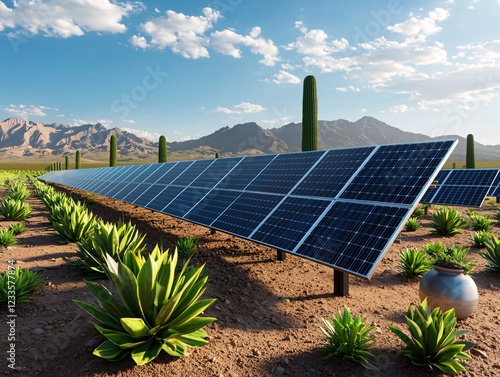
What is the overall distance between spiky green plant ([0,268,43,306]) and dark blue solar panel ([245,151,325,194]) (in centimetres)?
570

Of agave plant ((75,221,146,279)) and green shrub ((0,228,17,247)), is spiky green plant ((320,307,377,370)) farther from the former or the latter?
green shrub ((0,228,17,247))

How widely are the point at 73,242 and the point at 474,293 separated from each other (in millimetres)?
9945

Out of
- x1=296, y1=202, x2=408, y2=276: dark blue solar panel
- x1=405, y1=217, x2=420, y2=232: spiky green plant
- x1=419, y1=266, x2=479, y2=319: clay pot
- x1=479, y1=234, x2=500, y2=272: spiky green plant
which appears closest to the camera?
x1=296, y1=202, x2=408, y2=276: dark blue solar panel

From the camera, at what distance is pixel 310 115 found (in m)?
21.1

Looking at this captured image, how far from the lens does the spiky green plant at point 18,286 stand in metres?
5.46

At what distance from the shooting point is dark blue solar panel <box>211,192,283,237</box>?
808 cm

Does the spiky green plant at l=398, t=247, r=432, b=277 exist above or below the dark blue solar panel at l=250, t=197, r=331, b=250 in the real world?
below

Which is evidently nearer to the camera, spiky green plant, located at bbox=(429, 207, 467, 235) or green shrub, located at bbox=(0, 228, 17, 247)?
green shrub, located at bbox=(0, 228, 17, 247)

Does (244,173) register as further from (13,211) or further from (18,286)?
(13,211)

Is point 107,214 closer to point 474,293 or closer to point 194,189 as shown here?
point 194,189

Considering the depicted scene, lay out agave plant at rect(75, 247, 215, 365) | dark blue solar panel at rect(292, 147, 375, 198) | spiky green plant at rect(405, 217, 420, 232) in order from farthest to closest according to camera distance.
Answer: spiky green plant at rect(405, 217, 420, 232) < dark blue solar panel at rect(292, 147, 375, 198) < agave plant at rect(75, 247, 215, 365)

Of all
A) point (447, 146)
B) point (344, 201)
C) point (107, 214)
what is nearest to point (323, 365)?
point (344, 201)

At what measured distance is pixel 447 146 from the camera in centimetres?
676

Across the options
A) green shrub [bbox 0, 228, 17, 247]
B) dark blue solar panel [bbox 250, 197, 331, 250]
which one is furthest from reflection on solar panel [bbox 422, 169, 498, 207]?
green shrub [bbox 0, 228, 17, 247]
